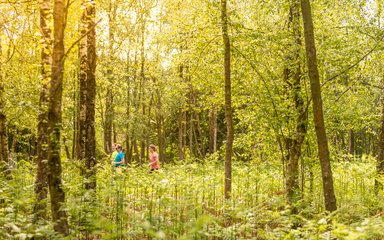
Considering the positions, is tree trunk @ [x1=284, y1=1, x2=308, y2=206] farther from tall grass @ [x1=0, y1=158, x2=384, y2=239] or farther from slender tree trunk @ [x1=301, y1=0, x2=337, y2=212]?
slender tree trunk @ [x1=301, y1=0, x2=337, y2=212]

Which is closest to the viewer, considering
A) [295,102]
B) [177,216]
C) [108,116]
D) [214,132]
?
[177,216]

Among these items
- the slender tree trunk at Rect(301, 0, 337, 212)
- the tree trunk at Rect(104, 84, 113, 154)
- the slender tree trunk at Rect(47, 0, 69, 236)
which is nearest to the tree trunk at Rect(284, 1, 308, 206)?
the slender tree trunk at Rect(301, 0, 337, 212)

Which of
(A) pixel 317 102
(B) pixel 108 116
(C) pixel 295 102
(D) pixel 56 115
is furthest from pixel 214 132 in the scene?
(D) pixel 56 115

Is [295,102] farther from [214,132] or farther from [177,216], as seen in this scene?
[214,132]

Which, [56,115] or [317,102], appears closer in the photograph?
[56,115]

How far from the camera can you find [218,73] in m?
13.4

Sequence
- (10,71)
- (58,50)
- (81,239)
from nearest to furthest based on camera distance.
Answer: (58,50), (81,239), (10,71)

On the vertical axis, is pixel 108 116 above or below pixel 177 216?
above

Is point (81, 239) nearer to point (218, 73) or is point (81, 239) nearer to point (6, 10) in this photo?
point (218, 73)

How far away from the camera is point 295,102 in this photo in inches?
412

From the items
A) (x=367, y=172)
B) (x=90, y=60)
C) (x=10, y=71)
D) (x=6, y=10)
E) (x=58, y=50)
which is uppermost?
(x=6, y=10)

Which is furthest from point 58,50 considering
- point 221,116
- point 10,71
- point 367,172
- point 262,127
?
point 221,116

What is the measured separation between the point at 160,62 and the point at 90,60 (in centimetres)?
1717

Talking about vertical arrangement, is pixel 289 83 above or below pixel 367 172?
above
